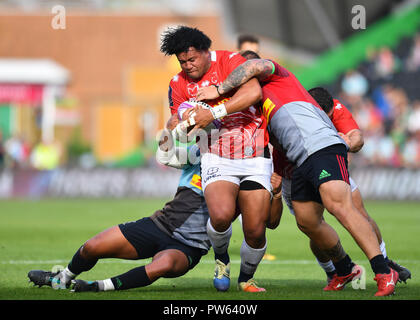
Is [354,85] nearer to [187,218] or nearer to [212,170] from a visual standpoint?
[212,170]

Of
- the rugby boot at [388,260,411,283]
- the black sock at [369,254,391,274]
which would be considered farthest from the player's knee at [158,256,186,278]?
the rugby boot at [388,260,411,283]

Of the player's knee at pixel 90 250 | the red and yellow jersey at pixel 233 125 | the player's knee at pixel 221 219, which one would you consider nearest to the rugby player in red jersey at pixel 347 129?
the red and yellow jersey at pixel 233 125

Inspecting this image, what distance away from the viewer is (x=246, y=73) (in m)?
6.53

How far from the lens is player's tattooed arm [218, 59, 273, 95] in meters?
6.53

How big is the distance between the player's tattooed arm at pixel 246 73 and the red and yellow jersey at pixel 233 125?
8.0 inches

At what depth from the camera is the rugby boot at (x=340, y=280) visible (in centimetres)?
691

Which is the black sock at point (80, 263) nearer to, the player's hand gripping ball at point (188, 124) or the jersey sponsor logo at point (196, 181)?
the jersey sponsor logo at point (196, 181)

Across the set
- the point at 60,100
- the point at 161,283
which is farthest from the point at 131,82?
the point at 161,283

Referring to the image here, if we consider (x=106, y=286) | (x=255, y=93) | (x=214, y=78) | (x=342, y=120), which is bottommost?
(x=106, y=286)

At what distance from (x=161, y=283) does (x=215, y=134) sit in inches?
66.6

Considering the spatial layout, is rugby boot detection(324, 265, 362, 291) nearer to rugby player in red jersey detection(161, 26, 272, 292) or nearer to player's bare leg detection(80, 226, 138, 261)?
rugby player in red jersey detection(161, 26, 272, 292)

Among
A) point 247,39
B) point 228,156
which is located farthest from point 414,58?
point 228,156

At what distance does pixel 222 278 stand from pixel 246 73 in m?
1.83
